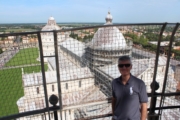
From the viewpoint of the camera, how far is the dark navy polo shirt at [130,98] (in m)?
2.34

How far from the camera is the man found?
7.68 ft

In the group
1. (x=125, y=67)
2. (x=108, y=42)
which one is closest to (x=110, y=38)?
(x=108, y=42)

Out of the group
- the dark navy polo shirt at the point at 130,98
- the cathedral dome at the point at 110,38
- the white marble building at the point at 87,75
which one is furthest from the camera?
the cathedral dome at the point at 110,38

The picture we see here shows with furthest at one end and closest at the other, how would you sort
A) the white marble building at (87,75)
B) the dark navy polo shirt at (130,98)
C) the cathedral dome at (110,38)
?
1. the cathedral dome at (110,38)
2. the white marble building at (87,75)
3. the dark navy polo shirt at (130,98)

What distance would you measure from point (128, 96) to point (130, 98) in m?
0.04

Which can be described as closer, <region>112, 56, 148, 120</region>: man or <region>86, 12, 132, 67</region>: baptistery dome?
<region>112, 56, 148, 120</region>: man

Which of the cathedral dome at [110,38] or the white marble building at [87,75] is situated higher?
the cathedral dome at [110,38]

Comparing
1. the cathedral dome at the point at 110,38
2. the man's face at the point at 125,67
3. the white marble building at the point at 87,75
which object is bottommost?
the white marble building at the point at 87,75

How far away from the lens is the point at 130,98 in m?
2.33

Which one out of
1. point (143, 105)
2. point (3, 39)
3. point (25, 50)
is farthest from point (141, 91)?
point (3, 39)

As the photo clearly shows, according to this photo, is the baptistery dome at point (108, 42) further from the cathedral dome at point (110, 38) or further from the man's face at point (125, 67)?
the man's face at point (125, 67)

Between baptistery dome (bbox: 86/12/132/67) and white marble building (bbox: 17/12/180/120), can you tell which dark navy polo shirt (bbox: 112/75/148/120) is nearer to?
white marble building (bbox: 17/12/180/120)

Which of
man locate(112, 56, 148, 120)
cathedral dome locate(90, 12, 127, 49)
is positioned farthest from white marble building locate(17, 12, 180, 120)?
man locate(112, 56, 148, 120)

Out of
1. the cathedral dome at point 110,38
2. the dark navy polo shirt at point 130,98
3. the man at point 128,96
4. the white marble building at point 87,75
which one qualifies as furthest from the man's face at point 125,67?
the cathedral dome at point 110,38
